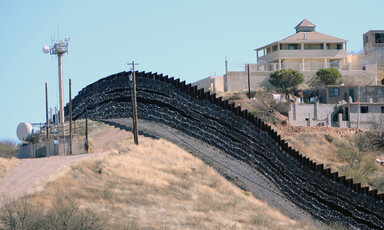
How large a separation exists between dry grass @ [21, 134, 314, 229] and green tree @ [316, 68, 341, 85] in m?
37.4

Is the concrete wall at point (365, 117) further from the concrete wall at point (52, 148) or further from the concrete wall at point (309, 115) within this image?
the concrete wall at point (52, 148)

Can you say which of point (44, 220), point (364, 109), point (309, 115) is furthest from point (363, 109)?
point (44, 220)

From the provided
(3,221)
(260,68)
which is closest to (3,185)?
(3,221)

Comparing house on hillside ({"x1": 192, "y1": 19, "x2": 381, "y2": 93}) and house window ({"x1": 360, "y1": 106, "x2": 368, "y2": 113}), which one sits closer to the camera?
house window ({"x1": 360, "y1": 106, "x2": 368, "y2": 113})

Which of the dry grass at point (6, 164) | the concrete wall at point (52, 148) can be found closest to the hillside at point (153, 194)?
the dry grass at point (6, 164)

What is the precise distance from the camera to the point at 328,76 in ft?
230

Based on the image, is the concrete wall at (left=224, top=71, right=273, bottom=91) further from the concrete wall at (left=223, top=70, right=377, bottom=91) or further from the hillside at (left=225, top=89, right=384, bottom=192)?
the hillside at (left=225, top=89, right=384, bottom=192)

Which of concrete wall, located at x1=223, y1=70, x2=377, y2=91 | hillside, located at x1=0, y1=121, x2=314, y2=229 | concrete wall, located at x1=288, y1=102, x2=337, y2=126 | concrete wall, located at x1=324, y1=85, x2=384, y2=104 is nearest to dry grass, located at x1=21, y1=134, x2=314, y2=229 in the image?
hillside, located at x1=0, y1=121, x2=314, y2=229

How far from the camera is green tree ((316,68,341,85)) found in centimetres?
7006

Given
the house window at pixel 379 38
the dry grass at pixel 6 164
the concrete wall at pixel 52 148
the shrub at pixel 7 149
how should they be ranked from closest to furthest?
1. the dry grass at pixel 6 164
2. the shrub at pixel 7 149
3. the concrete wall at pixel 52 148
4. the house window at pixel 379 38

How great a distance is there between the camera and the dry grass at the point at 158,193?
2502 cm

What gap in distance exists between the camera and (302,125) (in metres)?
60.9

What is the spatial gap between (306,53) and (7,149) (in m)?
45.8

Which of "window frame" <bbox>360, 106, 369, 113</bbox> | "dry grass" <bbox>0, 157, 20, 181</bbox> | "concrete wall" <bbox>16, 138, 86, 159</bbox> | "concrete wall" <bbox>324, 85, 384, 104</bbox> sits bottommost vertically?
"dry grass" <bbox>0, 157, 20, 181</bbox>
